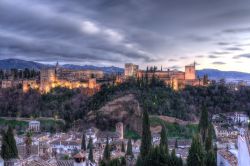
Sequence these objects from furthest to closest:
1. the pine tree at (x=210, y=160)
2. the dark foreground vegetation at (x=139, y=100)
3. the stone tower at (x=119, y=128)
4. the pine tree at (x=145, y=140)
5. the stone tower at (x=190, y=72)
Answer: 1. the stone tower at (x=190, y=72)
2. the dark foreground vegetation at (x=139, y=100)
3. the stone tower at (x=119, y=128)
4. the pine tree at (x=145, y=140)
5. the pine tree at (x=210, y=160)

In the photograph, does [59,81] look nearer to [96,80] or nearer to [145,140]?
[96,80]

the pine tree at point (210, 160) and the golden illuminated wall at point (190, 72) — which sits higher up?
the golden illuminated wall at point (190, 72)

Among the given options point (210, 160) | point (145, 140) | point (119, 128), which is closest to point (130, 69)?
point (119, 128)

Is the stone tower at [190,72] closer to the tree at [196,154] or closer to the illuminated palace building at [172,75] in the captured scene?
the illuminated palace building at [172,75]

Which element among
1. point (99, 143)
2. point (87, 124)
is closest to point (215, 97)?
point (87, 124)

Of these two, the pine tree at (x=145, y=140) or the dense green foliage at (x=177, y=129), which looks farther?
the dense green foliage at (x=177, y=129)

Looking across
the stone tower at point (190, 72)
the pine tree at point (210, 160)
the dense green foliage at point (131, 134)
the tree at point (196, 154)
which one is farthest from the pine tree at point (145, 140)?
the stone tower at point (190, 72)

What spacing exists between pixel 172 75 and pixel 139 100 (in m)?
31.8

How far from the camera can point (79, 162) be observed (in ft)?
54.0

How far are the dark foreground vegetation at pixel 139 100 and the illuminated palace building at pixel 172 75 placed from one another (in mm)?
4960

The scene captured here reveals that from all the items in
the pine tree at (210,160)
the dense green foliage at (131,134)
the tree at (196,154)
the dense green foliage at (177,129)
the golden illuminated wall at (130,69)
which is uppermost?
the golden illuminated wall at (130,69)

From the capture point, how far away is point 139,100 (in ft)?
317

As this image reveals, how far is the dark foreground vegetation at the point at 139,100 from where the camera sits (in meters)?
98.2

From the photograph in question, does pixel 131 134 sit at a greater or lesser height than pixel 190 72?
lesser
